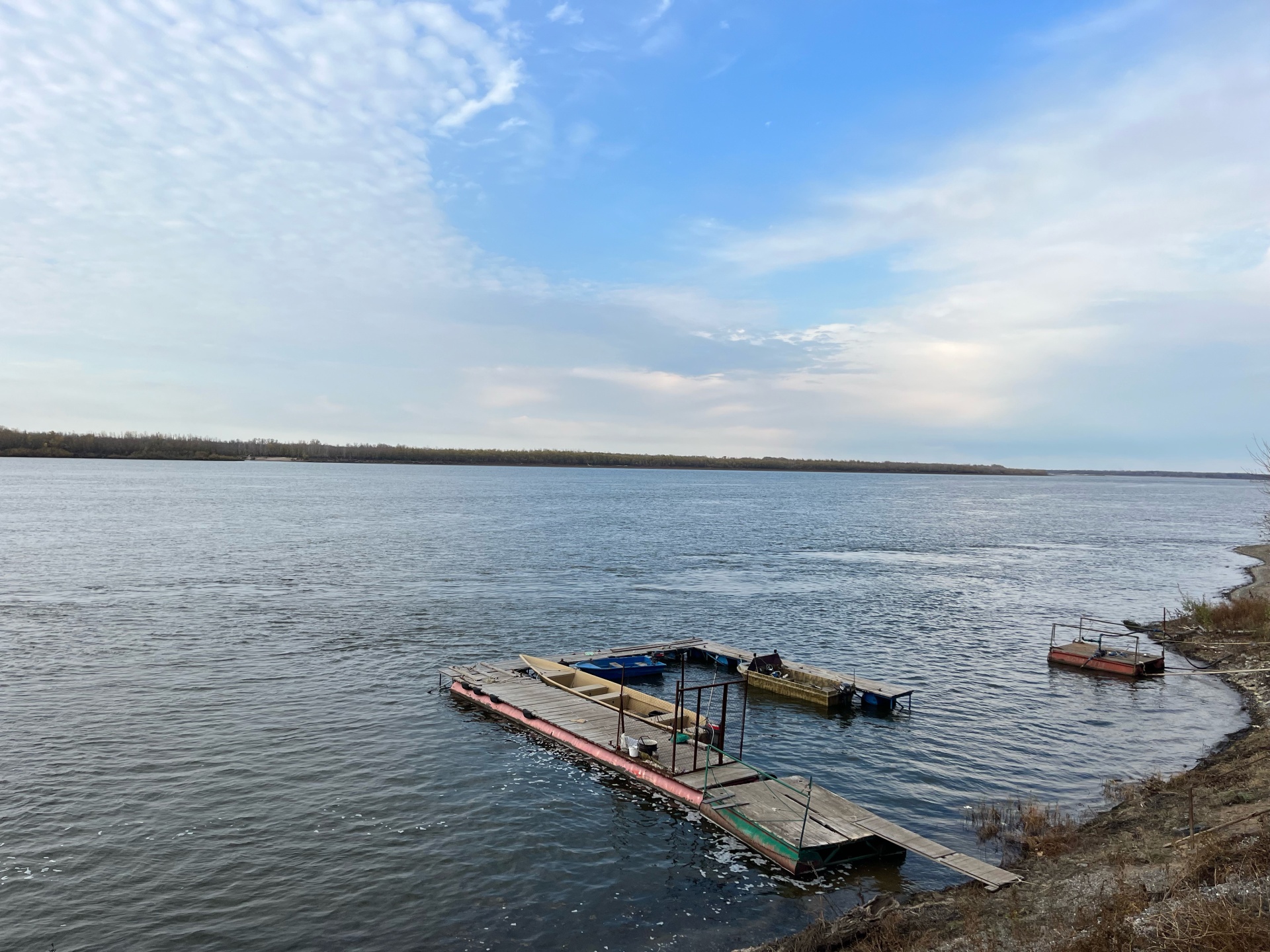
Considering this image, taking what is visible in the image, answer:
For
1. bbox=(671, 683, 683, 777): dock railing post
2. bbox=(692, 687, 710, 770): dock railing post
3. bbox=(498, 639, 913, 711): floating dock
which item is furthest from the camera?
bbox=(498, 639, 913, 711): floating dock

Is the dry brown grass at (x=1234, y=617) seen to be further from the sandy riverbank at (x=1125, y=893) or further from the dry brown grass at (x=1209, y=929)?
the dry brown grass at (x=1209, y=929)

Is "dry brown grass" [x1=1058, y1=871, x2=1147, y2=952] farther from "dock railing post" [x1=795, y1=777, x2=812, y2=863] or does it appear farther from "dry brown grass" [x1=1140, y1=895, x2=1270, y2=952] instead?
"dock railing post" [x1=795, y1=777, x2=812, y2=863]

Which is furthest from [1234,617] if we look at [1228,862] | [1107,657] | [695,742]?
[1228,862]

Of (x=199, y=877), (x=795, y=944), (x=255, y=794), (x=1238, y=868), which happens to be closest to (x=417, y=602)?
(x=255, y=794)

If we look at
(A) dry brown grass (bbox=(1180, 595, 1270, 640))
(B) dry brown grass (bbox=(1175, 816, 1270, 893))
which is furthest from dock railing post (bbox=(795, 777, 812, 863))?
(A) dry brown grass (bbox=(1180, 595, 1270, 640))

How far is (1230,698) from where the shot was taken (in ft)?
98.9

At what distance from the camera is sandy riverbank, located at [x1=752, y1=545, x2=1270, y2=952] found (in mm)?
9984

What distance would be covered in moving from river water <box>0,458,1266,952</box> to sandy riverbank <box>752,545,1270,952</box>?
→ 1.69 metres

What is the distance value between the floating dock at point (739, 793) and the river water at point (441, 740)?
0.48m

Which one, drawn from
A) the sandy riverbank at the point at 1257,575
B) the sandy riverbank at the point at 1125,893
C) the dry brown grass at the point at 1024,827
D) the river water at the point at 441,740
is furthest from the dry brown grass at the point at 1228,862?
the sandy riverbank at the point at 1257,575

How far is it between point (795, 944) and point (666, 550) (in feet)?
207

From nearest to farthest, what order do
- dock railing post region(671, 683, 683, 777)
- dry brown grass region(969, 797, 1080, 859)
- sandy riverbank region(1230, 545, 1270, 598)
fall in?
dry brown grass region(969, 797, 1080, 859) → dock railing post region(671, 683, 683, 777) → sandy riverbank region(1230, 545, 1270, 598)

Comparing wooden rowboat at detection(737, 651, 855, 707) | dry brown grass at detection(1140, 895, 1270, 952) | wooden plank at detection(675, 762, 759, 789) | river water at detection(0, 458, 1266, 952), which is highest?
dry brown grass at detection(1140, 895, 1270, 952)

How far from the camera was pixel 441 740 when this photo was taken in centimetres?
2408
